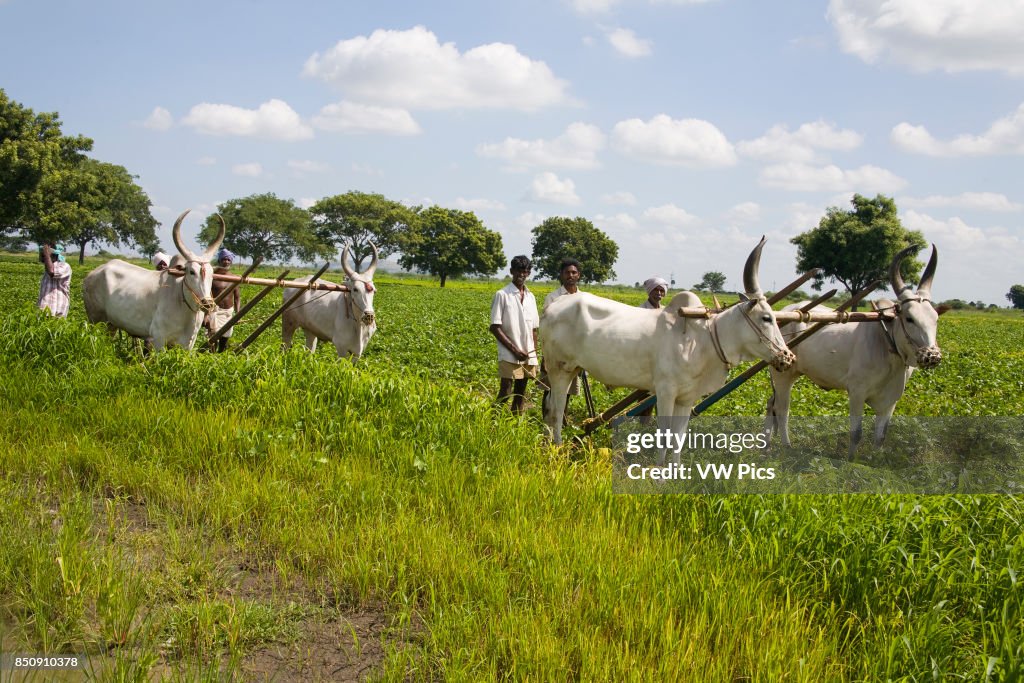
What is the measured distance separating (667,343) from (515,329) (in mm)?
1905

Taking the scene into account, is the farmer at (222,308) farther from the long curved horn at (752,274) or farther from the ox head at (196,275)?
the long curved horn at (752,274)

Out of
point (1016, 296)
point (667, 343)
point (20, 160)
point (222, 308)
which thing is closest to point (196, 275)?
point (222, 308)

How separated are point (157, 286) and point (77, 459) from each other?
441cm

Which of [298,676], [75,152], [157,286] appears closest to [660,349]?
[298,676]

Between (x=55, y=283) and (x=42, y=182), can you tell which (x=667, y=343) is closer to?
(x=55, y=283)

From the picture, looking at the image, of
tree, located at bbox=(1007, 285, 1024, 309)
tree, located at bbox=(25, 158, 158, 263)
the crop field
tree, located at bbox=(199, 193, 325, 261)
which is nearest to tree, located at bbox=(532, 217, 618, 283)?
tree, located at bbox=(199, 193, 325, 261)

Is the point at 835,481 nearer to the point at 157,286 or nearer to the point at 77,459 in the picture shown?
the point at 77,459

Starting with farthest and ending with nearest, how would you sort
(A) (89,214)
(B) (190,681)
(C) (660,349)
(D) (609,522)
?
(A) (89,214)
(C) (660,349)
(D) (609,522)
(B) (190,681)

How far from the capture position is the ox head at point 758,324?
5.45 metres

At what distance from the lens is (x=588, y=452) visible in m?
6.06

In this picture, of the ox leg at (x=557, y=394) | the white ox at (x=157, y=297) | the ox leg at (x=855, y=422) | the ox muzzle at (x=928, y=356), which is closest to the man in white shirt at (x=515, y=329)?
the ox leg at (x=557, y=394)

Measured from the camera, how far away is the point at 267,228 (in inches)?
2928

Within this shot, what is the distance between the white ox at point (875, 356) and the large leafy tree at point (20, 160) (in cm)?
3577

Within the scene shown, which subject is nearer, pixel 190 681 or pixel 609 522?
pixel 190 681
